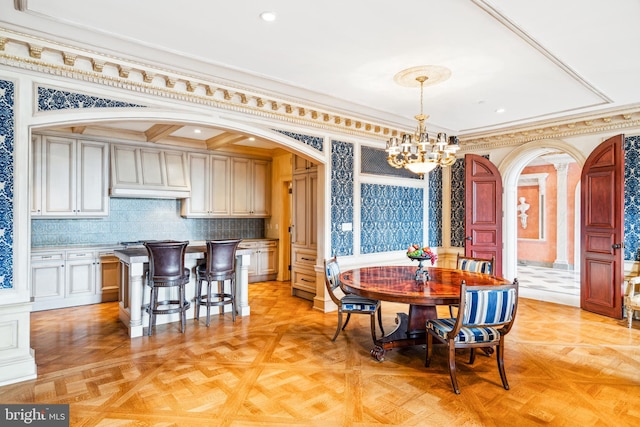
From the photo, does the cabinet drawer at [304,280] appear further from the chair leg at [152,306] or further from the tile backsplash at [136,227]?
the chair leg at [152,306]

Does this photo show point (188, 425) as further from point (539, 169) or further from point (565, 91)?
point (539, 169)

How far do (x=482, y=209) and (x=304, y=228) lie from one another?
3.03m

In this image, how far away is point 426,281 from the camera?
3588 mm

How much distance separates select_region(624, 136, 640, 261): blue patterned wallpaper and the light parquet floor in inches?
41.8

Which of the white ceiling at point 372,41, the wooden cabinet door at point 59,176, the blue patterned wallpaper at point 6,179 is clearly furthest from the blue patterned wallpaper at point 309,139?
the wooden cabinet door at point 59,176

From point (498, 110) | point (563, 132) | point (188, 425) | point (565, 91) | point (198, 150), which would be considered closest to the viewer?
point (188, 425)

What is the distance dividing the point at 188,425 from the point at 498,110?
5107mm

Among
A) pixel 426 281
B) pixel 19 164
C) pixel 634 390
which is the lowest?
pixel 634 390

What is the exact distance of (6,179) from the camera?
2.99m

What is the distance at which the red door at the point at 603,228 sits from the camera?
4.79m


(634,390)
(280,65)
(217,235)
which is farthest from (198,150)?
(634,390)

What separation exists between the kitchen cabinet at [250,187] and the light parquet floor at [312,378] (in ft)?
10.7

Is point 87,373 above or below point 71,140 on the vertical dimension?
below

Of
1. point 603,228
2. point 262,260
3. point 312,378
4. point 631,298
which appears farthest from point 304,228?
point 631,298
